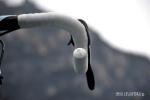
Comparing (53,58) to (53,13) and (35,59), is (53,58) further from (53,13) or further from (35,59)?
(53,13)

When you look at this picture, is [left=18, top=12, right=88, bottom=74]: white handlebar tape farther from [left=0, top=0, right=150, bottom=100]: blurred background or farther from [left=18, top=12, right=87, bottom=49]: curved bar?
[left=0, top=0, right=150, bottom=100]: blurred background

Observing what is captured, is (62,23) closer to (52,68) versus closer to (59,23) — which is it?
(59,23)

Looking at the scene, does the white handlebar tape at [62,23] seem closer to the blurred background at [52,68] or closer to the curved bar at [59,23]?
the curved bar at [59,23]

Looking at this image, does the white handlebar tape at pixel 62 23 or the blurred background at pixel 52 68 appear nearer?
the white handlebar tape at pixel 62 23

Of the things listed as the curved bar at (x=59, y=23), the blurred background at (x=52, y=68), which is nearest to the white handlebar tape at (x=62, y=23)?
the curved bar at (x=59, y=23)

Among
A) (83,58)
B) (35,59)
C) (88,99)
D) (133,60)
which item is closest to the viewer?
(83,58)

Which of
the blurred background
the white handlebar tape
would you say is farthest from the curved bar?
the blurred background

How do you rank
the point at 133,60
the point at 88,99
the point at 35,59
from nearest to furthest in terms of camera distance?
the point at 88,99 → the point at 35,59 → the point at 133,60

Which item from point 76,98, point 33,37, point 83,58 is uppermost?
point 83,58

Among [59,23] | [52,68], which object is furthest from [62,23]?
[52,68]

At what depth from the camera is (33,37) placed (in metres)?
16.4

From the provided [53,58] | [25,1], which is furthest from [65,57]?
[25,1]

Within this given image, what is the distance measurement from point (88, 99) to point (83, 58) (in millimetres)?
14948

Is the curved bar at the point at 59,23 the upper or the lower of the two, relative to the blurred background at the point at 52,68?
upper
